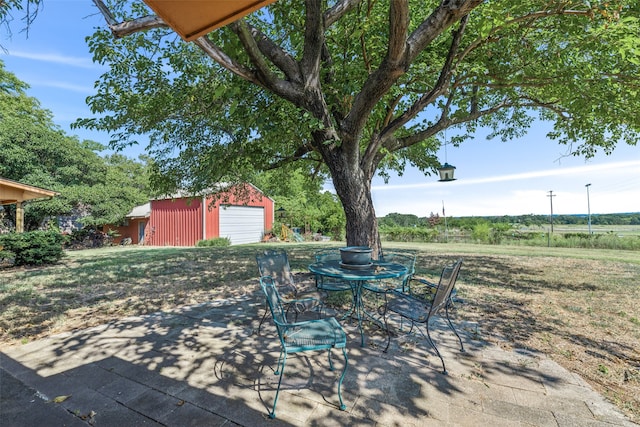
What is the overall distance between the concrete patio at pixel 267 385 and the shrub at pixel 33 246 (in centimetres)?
752

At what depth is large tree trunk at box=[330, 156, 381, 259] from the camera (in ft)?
17.4

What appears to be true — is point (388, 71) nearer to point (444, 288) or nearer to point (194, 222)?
point (444, 288)

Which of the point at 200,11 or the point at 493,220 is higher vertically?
the point at 200,11

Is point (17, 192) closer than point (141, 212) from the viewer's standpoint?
Yes

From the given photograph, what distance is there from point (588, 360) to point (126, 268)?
9.56 metres

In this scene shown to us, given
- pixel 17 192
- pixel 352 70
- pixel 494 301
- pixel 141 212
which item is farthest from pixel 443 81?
pixel 141 212

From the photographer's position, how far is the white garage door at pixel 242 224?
1803cm

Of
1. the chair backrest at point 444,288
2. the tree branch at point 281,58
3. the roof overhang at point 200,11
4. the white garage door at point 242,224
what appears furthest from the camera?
the white garage door at point 242,224

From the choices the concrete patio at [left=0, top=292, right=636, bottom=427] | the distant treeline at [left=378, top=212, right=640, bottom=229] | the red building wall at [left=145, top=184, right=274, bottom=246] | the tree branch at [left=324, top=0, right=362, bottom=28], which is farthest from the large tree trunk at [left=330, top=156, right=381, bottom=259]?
the distant treeline at [left=378, top=212, right=640, bottom=229]

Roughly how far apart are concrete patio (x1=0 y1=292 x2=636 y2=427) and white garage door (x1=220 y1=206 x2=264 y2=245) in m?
14.9

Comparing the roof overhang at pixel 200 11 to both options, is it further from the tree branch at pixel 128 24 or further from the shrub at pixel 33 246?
the shrub at pixel 33 246

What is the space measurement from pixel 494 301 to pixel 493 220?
19794 millimetres

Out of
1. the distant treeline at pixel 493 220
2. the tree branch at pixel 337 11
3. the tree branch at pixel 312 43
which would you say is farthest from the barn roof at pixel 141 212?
the tree branch at pixel 337 11

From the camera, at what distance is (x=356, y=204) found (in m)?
5.38
